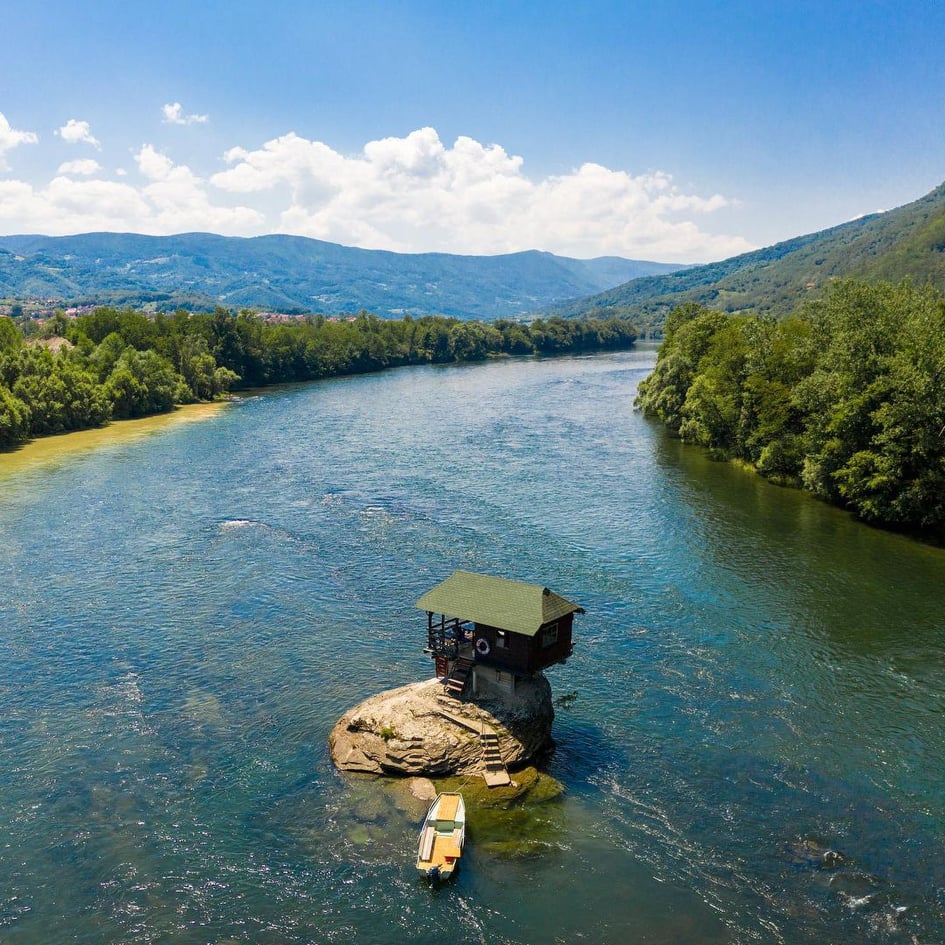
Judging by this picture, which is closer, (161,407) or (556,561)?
(556,561)

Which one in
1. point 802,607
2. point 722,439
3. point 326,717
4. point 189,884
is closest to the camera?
point 189,884

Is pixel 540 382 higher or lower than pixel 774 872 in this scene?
higher

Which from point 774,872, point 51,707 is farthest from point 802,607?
point 51,707

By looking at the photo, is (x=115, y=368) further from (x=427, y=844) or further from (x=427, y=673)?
(x=427, y=844)

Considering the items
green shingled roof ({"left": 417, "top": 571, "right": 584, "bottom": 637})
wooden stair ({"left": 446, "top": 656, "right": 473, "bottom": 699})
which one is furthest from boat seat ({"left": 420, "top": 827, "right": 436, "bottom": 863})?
green shingled roof ({"left": 417, "top": 571, "right": 584, "bottom": 637})

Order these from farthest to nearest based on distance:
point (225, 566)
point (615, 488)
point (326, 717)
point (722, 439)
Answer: point (722, 439) → point (615, 488) → point (225, 566) → point (326, 717)

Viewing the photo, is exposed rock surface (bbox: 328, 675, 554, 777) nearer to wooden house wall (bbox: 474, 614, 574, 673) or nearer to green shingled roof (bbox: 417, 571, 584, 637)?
wooden house wall (bbox: 474, 614, 574, 673)

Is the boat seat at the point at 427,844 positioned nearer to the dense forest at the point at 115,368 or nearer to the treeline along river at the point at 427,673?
the treeline along river at the point at 427,673

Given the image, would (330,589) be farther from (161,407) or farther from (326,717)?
(161,407)

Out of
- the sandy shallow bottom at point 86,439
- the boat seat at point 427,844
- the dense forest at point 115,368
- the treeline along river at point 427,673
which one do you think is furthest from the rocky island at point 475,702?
the dense forest at point 115,368
